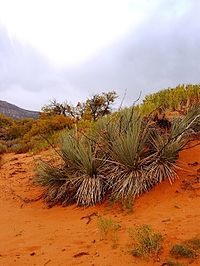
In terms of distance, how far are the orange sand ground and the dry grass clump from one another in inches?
9.9

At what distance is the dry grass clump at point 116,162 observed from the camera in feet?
24.9

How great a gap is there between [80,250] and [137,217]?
147cm

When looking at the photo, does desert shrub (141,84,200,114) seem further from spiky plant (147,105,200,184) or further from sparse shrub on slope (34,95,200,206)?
spiky plant (147,105,200,184)

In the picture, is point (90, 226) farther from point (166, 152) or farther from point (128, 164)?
point (166, 152)

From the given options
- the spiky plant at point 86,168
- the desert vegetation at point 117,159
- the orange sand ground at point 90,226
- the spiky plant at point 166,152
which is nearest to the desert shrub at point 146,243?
the orange sand ground at point 90,226

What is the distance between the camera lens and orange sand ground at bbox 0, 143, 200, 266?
5.11 metres

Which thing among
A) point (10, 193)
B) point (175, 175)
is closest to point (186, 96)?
point (175, 175)

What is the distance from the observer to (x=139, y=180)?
7.46 metres

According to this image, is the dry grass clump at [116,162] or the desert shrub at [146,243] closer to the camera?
the desert shrub at [146,243]

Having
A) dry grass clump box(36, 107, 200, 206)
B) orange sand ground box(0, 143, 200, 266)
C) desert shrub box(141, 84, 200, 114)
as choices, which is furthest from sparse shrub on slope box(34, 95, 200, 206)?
desert shrub box(141, 84, 200, 114)

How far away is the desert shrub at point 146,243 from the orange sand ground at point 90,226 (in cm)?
8

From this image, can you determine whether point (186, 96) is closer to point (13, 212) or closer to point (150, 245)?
point (13, 212)

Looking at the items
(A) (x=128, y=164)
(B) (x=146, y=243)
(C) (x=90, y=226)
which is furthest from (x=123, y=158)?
(B) (x=146, y=243)

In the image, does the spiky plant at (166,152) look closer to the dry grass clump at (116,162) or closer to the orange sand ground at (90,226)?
the dry grass clump at (116,162)
